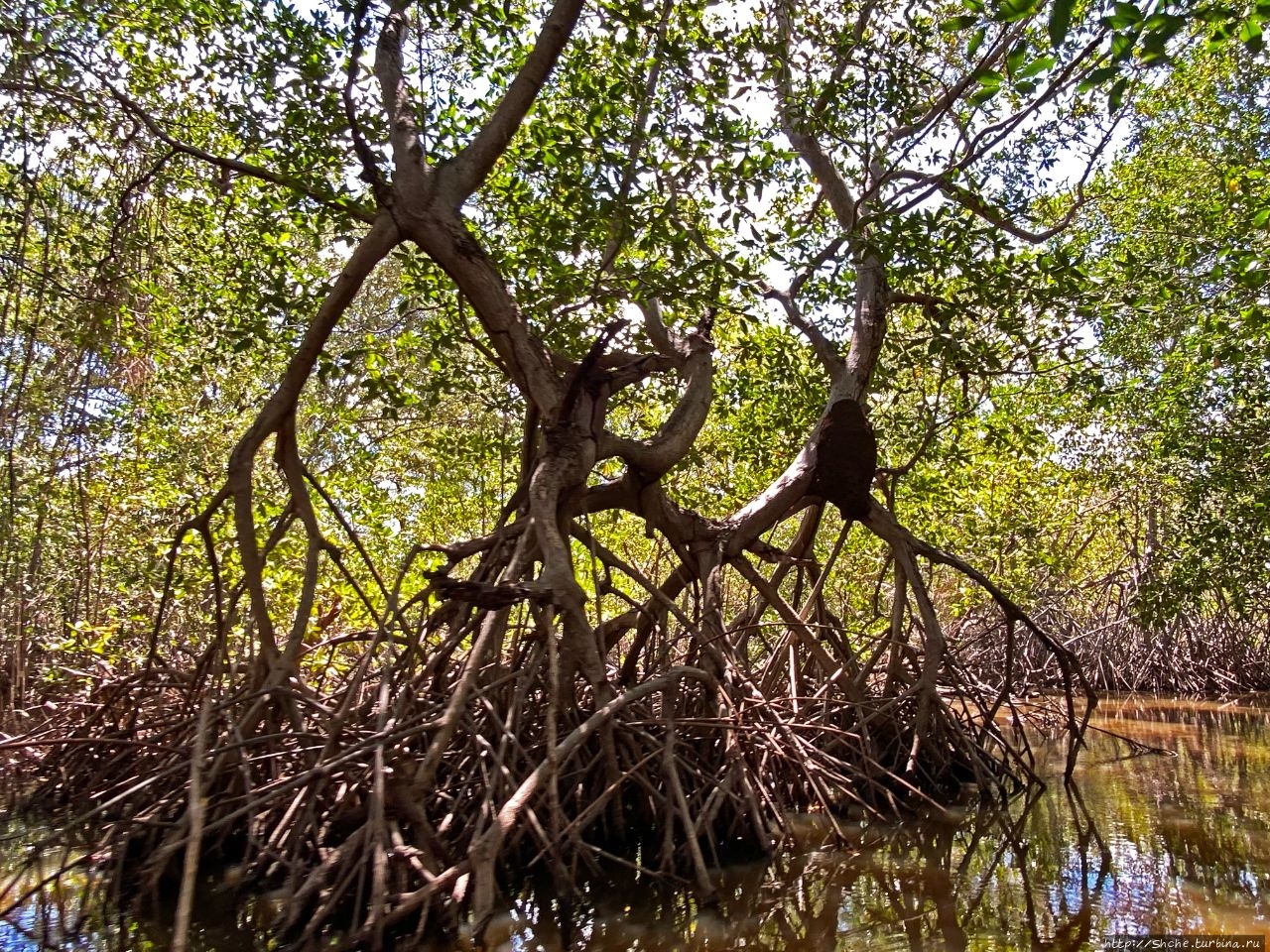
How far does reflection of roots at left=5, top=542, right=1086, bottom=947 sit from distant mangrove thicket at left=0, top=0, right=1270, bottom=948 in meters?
0.03

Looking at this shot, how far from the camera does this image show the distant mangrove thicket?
3.68 meters

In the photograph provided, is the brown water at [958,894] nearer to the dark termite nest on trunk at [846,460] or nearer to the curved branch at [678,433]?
the dark termite nest on trunk at [846,460]

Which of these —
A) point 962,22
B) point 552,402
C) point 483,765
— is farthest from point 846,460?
→ point 962,22

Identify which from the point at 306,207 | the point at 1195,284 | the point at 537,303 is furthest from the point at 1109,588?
the point at 306,207

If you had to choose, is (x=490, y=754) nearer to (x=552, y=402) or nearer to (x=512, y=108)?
(x=552, y=402)

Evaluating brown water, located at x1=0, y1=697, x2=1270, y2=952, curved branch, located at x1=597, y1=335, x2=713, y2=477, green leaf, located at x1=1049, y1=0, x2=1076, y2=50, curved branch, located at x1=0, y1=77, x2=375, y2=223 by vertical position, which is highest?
curved branch, located at x1=0, y1=77, x2=375, y2=223

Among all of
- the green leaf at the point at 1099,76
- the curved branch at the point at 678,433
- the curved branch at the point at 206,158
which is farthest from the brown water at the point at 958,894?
the curved branch at the point at 206,158

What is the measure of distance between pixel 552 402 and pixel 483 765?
161cm

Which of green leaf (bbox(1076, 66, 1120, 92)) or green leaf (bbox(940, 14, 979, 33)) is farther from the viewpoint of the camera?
green leaf (bbox(1076, 66, 1120, 92))

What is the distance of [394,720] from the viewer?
3.48m

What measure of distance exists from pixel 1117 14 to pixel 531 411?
3.23 meters

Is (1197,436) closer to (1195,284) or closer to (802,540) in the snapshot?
(1195,284)

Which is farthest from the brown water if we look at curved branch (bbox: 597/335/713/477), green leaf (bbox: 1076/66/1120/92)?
green leaf (bbox: 1076/66/1120/92)

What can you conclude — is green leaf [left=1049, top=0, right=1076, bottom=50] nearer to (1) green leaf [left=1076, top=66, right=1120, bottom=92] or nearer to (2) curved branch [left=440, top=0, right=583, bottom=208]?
(1) green leaf [left=1076, top=66, right=1120, bottom=92]
